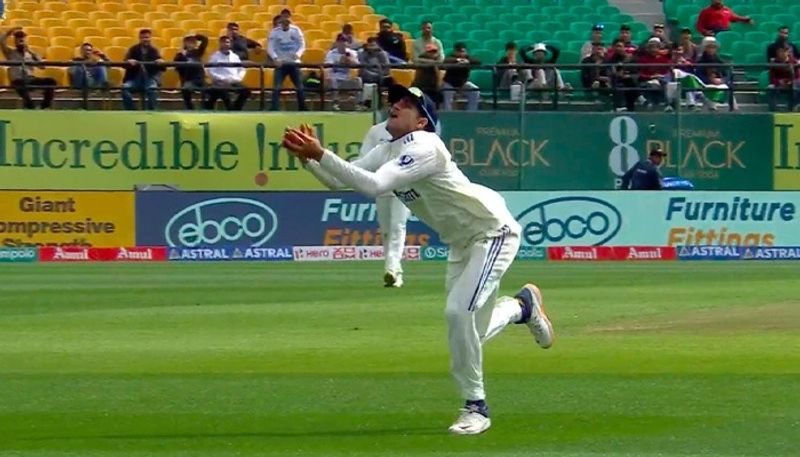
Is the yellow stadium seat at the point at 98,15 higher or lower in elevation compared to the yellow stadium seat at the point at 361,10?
lower

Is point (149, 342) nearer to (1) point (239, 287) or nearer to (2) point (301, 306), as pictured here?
(2) point (301, 306)

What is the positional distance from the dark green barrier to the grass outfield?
5.63 m

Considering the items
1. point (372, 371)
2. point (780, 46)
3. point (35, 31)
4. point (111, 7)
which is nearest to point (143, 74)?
point (35, 31)

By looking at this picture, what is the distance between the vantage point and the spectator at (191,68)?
23781mm

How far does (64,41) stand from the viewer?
26.2 m

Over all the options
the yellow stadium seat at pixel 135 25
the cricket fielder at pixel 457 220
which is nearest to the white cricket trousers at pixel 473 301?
the cricket fielder at pixel 457 220

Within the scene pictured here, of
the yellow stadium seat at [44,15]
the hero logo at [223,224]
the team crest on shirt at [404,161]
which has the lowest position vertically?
the hero logo at [223,224]

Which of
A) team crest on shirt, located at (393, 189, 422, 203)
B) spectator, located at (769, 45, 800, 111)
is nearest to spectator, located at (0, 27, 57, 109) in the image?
spectator, located at (769, 45, 800, 111)

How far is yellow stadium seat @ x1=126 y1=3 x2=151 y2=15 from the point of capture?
92.4 feet

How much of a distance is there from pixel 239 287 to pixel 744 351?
7320 millimetres

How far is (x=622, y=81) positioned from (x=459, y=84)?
247 centimetres

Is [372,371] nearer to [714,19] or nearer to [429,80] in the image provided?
[429,80]

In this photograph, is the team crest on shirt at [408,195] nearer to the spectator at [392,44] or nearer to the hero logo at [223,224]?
the hero logo at [223,224]

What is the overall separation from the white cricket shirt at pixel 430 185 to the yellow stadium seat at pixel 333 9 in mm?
20476
